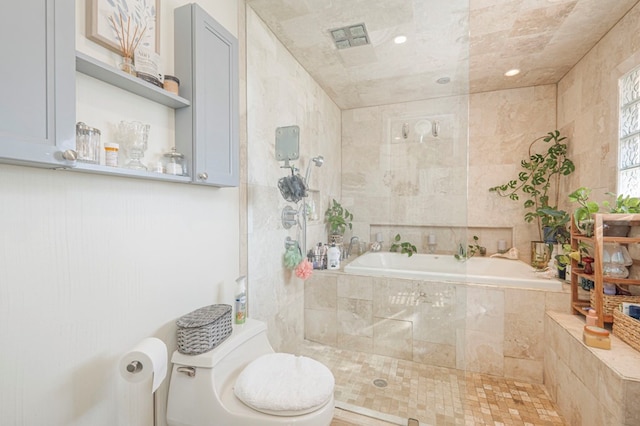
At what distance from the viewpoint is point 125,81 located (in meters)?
0.96

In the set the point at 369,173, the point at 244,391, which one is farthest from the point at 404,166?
the point at 244,391

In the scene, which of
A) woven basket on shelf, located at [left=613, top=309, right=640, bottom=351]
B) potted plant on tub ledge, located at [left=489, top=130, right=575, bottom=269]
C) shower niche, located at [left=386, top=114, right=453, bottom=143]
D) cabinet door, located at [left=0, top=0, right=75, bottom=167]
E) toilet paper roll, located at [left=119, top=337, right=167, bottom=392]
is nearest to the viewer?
cabinet door, located at [left=0, top=0, right=75, bottom=167]

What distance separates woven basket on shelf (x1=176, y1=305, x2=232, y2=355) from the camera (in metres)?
1.12

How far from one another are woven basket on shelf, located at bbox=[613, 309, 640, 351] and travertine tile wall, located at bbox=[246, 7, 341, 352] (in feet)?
5.88

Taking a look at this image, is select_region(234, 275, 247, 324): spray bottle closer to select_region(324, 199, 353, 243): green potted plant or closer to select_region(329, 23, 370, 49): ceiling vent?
select_region(324, 199, 353, 243): green potted plant

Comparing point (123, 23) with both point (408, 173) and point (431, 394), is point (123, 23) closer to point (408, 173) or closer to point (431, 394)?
point (408, 173)

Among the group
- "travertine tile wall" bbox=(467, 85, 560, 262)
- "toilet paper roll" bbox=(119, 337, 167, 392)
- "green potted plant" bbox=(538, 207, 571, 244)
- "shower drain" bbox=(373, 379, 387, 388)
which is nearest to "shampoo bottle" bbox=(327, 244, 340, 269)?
"shower drain" bbox=(373, 379, 387, 388)

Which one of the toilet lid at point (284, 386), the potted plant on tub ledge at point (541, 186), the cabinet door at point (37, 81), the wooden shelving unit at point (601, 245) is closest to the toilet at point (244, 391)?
the toilet lid at point (284, 386)

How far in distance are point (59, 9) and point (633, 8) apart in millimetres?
2911

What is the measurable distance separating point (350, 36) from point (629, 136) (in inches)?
78.7

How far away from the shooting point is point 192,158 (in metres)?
1.18

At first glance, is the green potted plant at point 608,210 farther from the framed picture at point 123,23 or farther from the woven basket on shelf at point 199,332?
the framed picture at point 123,23

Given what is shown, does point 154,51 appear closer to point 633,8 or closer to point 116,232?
point 116,232

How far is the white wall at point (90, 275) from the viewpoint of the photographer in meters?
0.75
